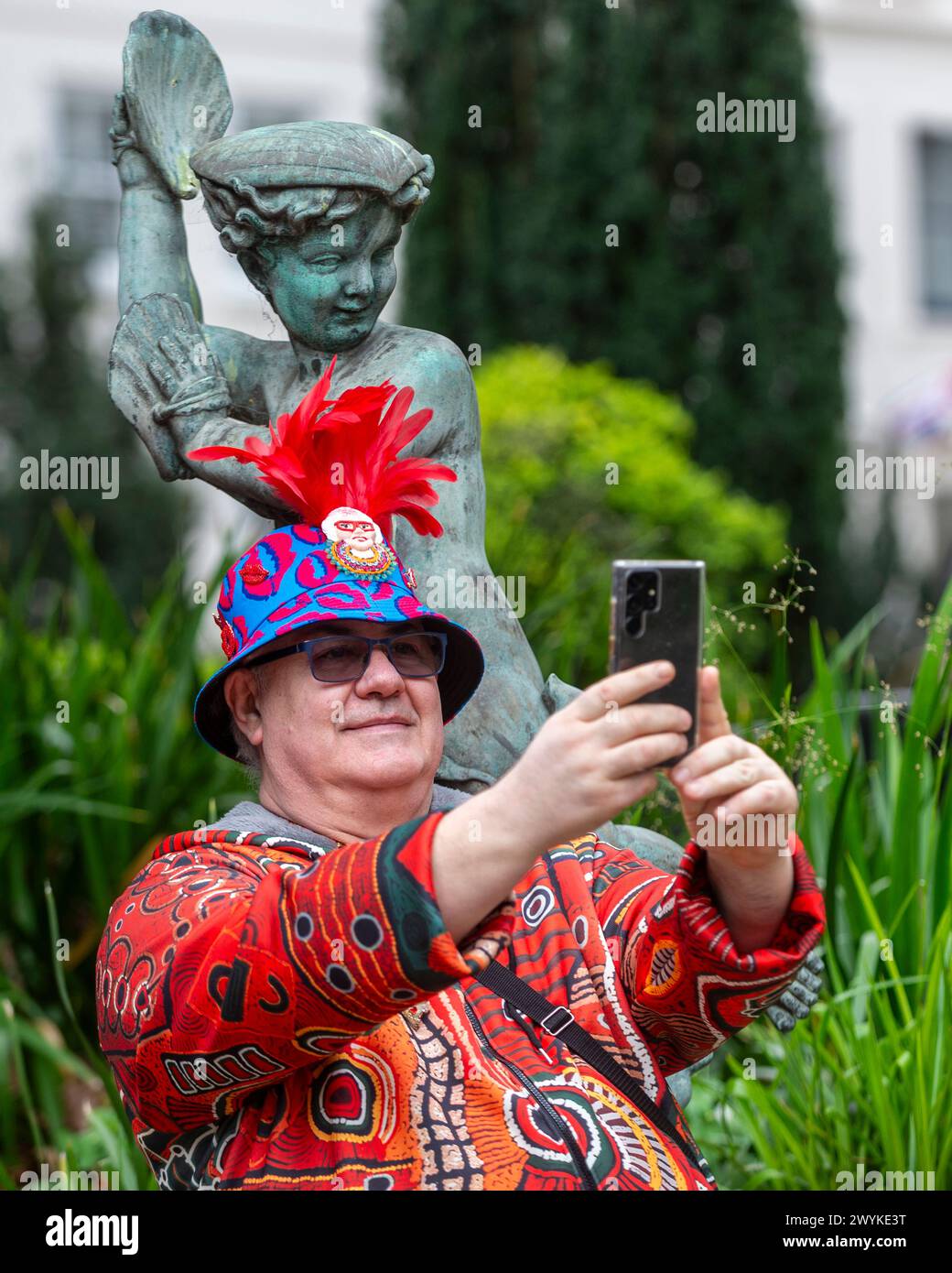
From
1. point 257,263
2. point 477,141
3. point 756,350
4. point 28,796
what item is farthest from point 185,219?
point 477,141

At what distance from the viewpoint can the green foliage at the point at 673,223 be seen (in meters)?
10.5

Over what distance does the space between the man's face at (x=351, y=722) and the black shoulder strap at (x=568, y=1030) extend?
11.6 inches

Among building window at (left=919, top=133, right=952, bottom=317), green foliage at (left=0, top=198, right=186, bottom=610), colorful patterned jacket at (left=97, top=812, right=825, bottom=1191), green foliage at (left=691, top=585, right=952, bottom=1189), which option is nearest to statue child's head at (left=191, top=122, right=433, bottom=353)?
colorful patterned jacket at (left=97, top=812, right=825, bottom=1191)

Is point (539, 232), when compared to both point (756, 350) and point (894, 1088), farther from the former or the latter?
point (894, 1088)

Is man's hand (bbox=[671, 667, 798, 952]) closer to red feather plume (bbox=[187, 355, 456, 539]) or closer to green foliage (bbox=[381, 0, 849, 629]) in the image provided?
red feather plume (bbox=[187, 355, 456, 539])

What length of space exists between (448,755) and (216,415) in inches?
25.9

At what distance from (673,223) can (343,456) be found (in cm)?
894

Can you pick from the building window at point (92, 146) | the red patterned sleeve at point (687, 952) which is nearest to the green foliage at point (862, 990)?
the red patterned sleeve at point (687, 952)

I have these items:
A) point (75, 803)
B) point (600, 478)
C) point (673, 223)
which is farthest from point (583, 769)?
point (673, 223)

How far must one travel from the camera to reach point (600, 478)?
7.79 metres

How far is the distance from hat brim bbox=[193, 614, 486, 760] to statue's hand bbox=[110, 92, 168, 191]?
88 cm

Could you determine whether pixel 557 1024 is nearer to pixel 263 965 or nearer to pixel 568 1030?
pixel 568 1030

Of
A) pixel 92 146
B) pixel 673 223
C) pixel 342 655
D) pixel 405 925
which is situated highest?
pixel 92 146
